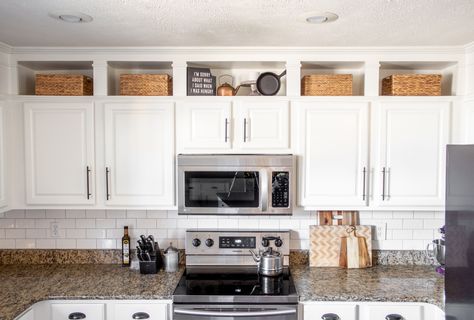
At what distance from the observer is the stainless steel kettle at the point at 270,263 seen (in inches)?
→ 101

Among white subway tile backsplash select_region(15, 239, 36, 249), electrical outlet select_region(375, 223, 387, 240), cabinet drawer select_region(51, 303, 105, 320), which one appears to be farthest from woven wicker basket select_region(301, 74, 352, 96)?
white subway tile backsplash select_region(15, 239, 36, 249)

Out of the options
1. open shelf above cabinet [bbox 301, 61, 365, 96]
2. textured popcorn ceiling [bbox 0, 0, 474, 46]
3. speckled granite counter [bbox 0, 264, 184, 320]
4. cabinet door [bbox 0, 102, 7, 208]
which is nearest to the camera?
textured popcorn ceiling [bbox 0, 0, 474, 46]

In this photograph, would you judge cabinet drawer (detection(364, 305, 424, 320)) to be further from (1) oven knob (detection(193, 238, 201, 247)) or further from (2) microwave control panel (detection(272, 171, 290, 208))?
(1) oven knob (detection(193, 238, 201, 247))

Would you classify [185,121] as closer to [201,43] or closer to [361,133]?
A: [201,43]

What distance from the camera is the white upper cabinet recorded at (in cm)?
255

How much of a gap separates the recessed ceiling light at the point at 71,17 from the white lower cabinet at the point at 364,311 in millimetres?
2027

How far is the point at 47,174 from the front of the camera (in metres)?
2.57

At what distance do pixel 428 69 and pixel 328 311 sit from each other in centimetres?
190

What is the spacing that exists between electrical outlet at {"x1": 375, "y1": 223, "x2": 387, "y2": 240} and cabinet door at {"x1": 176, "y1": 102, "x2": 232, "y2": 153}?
1.36 meters

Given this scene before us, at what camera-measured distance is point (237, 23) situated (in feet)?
6.59

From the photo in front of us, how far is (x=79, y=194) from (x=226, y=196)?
102 cm

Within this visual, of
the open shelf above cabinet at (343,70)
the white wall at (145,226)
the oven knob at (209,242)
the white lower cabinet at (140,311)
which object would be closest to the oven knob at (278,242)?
A: the white wall at (145,226)

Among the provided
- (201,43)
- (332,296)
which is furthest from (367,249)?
(201,43)

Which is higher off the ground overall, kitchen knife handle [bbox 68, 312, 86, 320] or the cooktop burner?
the cooktop burner
